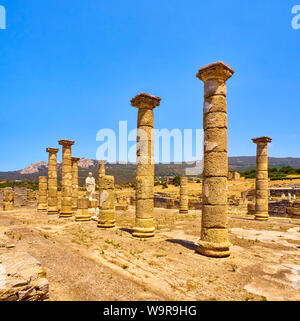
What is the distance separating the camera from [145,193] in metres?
10.5

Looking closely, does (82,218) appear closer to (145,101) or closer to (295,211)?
(145,101)

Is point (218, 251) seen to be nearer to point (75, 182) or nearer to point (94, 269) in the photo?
point (94, 269)

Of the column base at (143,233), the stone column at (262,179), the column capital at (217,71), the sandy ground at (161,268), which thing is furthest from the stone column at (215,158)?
the stone column at (262,179)

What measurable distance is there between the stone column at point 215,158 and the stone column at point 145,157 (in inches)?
117

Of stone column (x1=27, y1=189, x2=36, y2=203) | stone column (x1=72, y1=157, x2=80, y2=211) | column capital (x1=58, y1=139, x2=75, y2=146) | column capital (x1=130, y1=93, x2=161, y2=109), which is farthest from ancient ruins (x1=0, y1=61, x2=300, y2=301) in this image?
stone column (x1=27, y1=189, x2=36, y2=203)

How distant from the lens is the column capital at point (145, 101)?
1045 cm

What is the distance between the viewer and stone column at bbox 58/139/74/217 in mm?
17900

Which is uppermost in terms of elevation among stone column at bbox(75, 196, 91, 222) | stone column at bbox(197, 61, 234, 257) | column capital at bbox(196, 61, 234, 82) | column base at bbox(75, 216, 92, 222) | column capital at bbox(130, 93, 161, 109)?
column capital at bbox(196, 61, 234, 82)

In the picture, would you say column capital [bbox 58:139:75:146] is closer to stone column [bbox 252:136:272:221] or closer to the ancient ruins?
the ancient ruins

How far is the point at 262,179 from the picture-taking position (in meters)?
16.9

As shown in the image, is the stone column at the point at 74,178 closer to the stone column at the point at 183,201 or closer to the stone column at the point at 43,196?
the stone column at the point at 43,196

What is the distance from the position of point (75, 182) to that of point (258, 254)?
22125 mm

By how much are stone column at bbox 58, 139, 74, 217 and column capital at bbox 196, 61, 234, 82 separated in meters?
13.1
